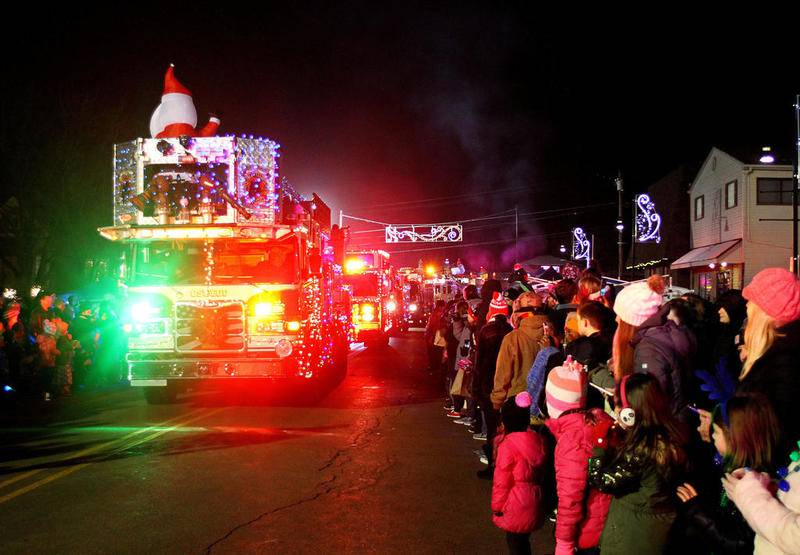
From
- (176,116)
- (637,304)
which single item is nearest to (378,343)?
(176,116)

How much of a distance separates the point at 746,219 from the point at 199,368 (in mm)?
24408

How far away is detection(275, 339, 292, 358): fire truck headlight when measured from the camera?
1140 centimetres

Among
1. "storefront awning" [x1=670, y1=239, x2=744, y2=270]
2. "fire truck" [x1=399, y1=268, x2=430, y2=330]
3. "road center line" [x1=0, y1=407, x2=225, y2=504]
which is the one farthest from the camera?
"fire truck" [x1=399, y1=268, x2=430, y2=330]

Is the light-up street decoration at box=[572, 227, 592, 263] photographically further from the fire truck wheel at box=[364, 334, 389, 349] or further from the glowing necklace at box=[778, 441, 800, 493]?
the glowing necklace at box=[778, 441, 800, 493]

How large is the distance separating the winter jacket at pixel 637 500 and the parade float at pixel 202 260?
8341 mm

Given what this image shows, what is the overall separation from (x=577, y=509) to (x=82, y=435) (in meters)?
7.85

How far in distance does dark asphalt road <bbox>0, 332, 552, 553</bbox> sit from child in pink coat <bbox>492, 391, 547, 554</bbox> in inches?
44.6

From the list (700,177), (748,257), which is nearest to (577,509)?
(748,257)

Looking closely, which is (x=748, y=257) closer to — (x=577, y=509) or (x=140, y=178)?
(x=140, y=178)

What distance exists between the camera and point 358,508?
638 centimetres

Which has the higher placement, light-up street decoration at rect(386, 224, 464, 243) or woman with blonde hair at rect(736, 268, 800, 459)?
light-up street decoration at rect(386, 224, 464, 243)

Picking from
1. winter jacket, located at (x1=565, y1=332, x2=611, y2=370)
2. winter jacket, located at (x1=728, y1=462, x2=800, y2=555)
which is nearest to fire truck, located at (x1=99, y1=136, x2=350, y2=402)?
winter jacket, located at (x1=565, y1=332, x2=611, y2=370)

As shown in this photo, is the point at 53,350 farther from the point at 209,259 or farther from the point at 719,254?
the point at 719,254

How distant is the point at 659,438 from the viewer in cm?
358
